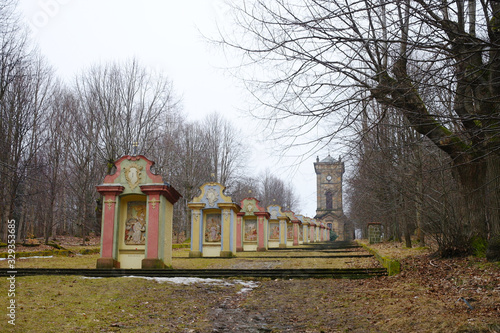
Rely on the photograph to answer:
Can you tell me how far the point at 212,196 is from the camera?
2361cm

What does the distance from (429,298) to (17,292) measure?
24.6 feet

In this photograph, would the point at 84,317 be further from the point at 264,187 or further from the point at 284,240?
the point at 264,187

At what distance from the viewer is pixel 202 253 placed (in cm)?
2339

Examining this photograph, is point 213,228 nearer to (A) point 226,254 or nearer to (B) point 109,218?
(A) point 226,254

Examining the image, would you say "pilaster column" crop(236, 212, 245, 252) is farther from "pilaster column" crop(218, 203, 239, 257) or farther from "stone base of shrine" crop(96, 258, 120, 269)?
"stone base of shrine" crop(96, 258, 120, 269)

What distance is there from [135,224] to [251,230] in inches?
689

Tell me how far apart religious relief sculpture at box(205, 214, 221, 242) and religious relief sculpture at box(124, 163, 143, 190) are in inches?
395

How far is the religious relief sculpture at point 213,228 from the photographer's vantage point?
2377 centimetres

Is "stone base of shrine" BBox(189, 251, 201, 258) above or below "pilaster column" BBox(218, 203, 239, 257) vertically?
below

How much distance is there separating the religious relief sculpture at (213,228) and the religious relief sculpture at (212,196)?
0.84m

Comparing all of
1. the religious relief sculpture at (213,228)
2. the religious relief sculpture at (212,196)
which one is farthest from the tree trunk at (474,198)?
the religious relief sculpture at (213,228)

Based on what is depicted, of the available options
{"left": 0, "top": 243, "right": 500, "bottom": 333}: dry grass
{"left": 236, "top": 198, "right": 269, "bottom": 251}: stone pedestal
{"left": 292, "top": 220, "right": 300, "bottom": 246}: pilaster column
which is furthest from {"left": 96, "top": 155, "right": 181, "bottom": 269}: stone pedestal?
{"left": 292, "top": 220, "right": 300, "bottom": 246}: pilaster column

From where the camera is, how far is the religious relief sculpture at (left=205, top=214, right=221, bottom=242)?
23766 mm

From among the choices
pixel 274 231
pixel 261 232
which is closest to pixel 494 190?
pixel 261 232
